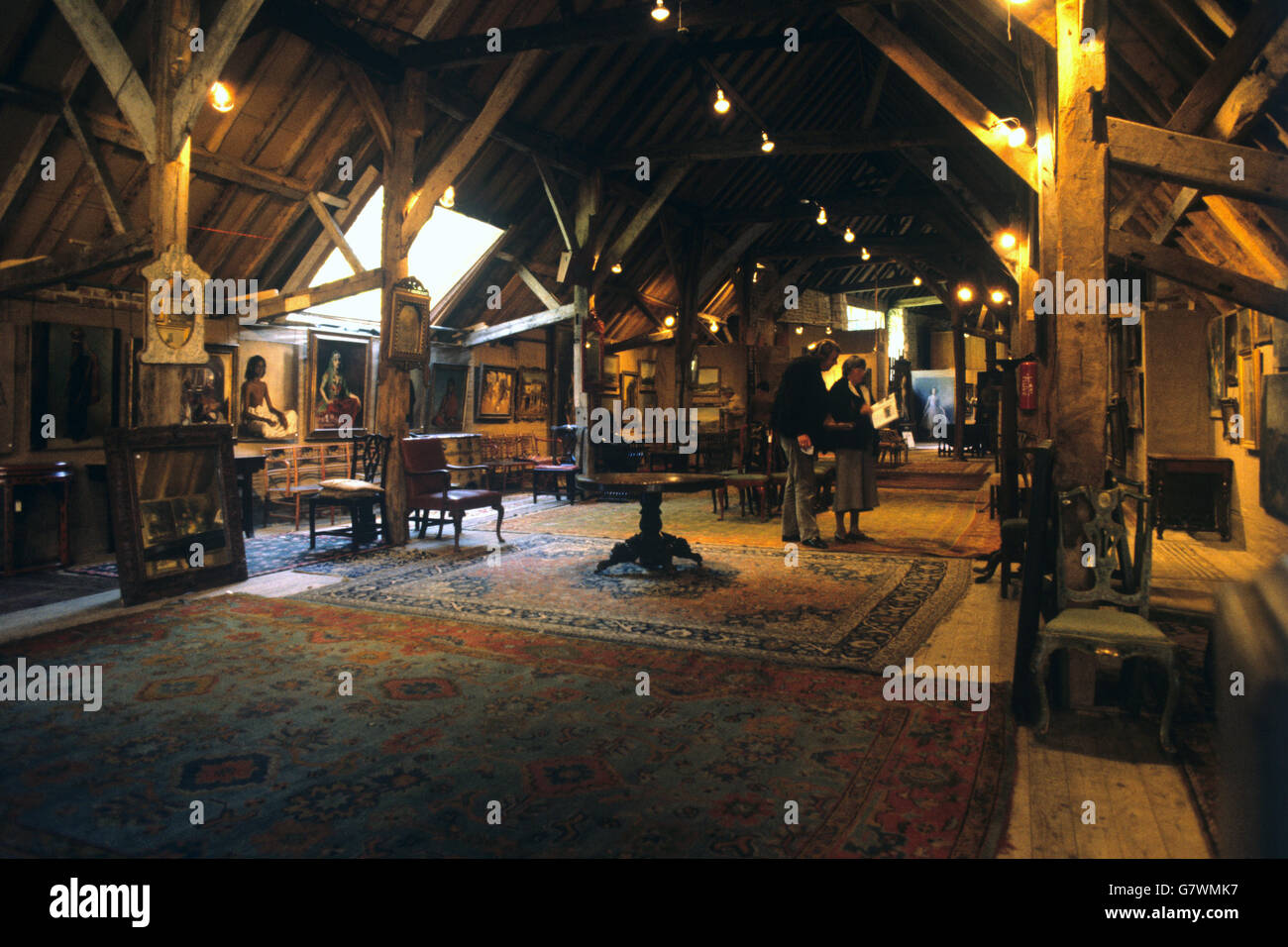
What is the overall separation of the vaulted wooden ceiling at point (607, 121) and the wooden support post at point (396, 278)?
27 cm

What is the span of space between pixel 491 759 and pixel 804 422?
4895mm

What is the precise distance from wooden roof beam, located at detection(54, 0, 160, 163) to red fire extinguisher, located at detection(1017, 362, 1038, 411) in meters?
7.18

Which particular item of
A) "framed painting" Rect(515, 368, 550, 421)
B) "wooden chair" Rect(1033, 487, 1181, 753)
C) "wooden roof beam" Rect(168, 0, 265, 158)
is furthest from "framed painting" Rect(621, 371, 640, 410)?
"wooden chair" Rect(1033, 487, 1181, 753)

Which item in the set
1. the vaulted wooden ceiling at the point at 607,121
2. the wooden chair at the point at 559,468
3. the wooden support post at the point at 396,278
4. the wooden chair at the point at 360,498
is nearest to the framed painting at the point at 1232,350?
the vaulted wooden ceiling at the point at 607,121

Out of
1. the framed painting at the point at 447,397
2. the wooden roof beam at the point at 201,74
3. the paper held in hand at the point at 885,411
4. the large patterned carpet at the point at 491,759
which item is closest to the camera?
the large patterned carpet at the point at 491,759

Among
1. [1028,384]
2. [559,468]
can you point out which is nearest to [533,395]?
[559,468]

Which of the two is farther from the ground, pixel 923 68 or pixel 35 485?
pixel 923 68

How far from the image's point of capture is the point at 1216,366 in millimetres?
7914

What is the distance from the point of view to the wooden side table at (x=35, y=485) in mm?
6426

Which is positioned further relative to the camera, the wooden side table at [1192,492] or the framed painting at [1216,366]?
the framed painting at [1216,366]

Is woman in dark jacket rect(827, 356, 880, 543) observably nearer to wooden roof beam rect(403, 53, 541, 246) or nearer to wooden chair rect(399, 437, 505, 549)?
wooden chair rect(399, 437, 505, 549)

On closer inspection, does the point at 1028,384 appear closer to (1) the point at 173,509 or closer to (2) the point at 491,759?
(2) the point at 491,759

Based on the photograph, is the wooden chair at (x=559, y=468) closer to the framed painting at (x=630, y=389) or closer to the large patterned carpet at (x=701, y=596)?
the framed painting at (x=630, y=389)
